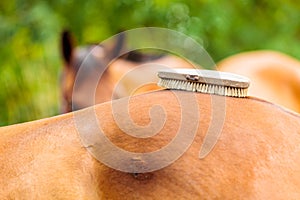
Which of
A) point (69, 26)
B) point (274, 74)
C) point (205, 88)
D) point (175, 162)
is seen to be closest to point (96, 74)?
point (274, 74)

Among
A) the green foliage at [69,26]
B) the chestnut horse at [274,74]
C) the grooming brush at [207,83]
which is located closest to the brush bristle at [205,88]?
the grooming brush at [207,83]

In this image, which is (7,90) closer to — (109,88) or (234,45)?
(109,88)

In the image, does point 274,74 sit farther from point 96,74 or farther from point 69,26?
point 69,26

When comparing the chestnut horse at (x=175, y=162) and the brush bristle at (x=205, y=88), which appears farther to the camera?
the brush bristle at (x=205, y=88)

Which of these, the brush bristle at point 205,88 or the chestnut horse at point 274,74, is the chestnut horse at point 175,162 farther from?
the chestnut horse at point 274,74

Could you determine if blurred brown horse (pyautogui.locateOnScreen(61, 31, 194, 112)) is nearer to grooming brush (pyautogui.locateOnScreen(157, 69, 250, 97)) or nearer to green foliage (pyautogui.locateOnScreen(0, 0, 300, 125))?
green foliage (pyautogui.locateOnScreen(0, 0, 300, 125))

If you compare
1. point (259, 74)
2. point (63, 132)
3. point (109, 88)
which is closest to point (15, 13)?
point (109, 88)
